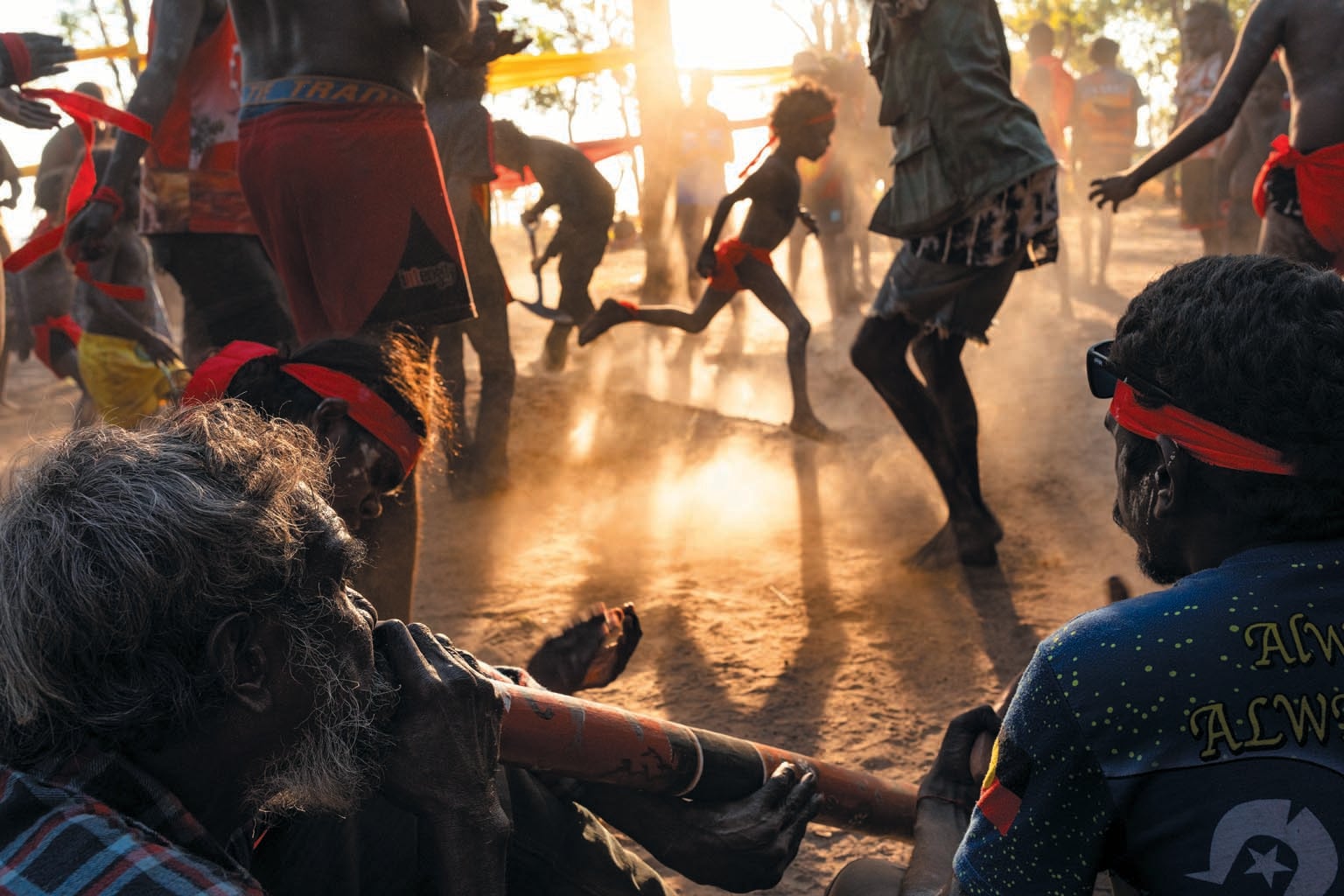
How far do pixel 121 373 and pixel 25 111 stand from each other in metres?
1.39

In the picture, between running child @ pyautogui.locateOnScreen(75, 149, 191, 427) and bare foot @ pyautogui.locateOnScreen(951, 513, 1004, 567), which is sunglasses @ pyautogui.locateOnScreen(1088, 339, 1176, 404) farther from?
running child @ pyautogui.locateOnScreen(75, 149, 191, 427)

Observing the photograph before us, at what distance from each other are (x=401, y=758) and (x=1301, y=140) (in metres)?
3.44

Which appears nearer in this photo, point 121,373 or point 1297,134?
point 1297,134

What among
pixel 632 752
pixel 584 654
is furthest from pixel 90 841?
pixel 584 654

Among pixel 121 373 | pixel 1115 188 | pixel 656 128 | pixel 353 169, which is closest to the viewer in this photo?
pixel 353 169

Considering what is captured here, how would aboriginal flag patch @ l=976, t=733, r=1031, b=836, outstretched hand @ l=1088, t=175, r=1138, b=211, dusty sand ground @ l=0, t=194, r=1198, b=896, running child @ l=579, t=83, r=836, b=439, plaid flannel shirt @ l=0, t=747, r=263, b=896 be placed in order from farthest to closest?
running child @ l=579, t=83, r=836, b=439, outstretched hand @ l=1088, t=175, r=1138, b=211, dusty sand ground @ l=0, t=194, r=1198, b=896, aboriginal flag patch @ l=976, t=733, r=1031, b=836, plaid flannel shirt @ l=0, t=747, r=263, b=896

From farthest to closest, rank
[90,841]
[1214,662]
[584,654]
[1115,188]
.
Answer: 1. [1115,188]
2. [584,654]
3. [1214,662]
4. [90,841]

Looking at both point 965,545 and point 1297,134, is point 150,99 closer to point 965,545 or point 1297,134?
point 965,545

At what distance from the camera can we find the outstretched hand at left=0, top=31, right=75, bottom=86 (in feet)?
11.4

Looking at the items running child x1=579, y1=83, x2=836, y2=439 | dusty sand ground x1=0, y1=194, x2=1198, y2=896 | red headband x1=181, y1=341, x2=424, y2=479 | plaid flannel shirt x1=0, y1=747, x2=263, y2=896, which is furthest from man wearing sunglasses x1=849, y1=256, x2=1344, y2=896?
running child x1=579, y1=83, x2=836, y2=439

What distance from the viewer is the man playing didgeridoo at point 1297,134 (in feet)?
11.3

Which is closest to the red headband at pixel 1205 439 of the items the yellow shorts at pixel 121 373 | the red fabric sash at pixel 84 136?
the red fabric sash at pixel 84 136

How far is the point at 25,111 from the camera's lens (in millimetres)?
3654

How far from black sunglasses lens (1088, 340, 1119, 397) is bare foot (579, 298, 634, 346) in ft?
14.7
